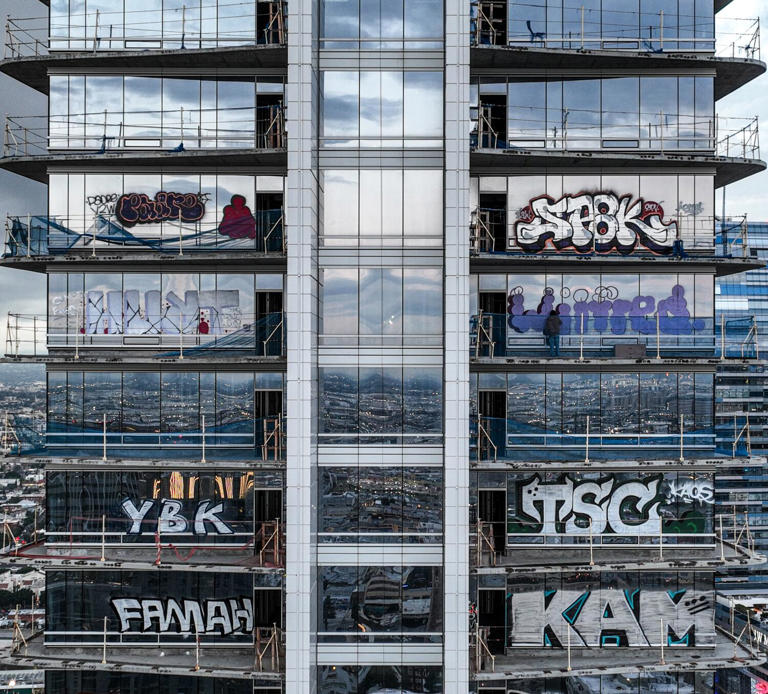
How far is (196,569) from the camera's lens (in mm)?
19375

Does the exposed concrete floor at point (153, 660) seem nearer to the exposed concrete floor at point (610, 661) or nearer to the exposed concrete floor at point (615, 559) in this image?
the exposed concrete floor at point (610, 661)

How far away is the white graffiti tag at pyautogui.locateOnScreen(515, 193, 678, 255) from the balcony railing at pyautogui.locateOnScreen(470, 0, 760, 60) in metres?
4.78

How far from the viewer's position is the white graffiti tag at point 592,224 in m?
21.1

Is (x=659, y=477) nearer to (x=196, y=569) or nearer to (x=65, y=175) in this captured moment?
(x=196, y=569)

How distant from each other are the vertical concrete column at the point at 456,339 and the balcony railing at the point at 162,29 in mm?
5705

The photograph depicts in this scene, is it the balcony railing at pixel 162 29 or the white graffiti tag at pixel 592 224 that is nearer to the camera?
the balcony railing at pixel 162 29

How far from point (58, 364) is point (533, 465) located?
15489 mm

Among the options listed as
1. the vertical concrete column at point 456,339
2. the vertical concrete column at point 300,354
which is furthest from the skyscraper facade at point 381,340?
the vertical concrete column at point 300,354

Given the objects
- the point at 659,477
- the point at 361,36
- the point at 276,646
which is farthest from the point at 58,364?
the point at 659,477

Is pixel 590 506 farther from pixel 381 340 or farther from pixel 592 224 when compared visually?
pixel 592 224

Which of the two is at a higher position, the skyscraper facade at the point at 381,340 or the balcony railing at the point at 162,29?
the balcony railing at the point at 162,29

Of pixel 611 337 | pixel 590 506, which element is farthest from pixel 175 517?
pixel 611 337

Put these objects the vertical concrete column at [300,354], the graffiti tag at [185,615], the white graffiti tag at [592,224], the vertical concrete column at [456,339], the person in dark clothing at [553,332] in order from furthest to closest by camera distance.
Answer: the white graffiti tag at [592,224] → the person in dark clothing at [553,332] → the graffiti tag at [185,615] → the vertical concrete column at [456,339] → the vertical concrete column at [300,354]

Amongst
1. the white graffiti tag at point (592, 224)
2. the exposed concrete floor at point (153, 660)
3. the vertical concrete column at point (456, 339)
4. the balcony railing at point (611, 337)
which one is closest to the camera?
the vertical concrete column at point (456, 339)
